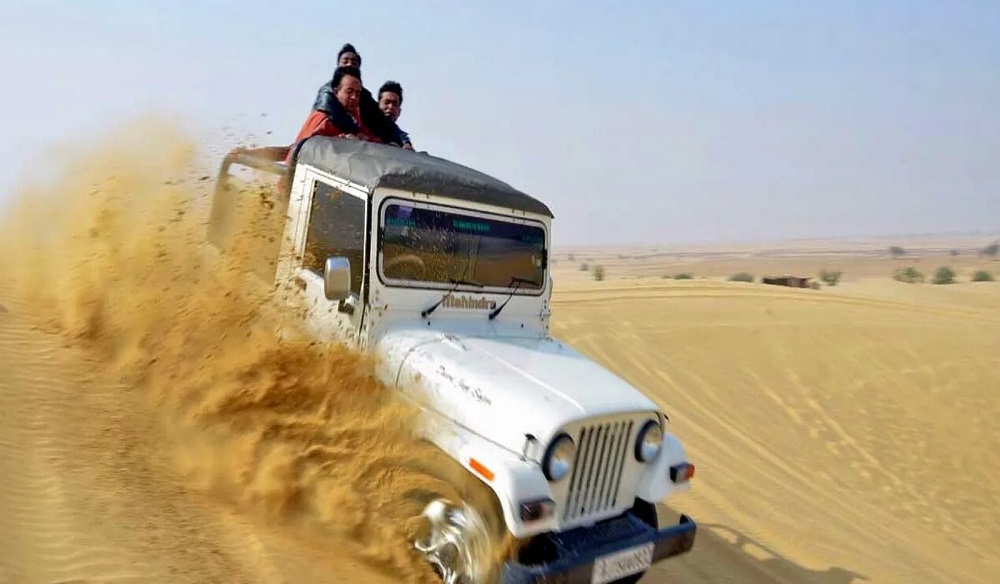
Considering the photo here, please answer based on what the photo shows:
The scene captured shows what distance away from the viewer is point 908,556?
6.48 m

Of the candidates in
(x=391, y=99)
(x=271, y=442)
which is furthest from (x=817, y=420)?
(x=271, y=442)

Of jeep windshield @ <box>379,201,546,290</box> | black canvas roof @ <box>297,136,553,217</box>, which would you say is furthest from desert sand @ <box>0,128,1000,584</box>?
black canvas roof @ <box>297,136,553,217</box>

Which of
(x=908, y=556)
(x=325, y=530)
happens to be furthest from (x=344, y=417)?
(x=908, y=556)

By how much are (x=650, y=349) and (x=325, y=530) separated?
865 cm

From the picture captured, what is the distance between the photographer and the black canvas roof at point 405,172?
14.8ft

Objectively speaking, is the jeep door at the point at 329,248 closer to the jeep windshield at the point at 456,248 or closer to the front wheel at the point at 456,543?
the jeep windshield at the point at 456,248

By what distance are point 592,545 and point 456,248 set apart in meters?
1.91

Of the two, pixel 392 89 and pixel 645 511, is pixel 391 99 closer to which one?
pixel 392 89

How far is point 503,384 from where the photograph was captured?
3.88 m

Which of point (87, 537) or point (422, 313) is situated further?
point (422, 313)

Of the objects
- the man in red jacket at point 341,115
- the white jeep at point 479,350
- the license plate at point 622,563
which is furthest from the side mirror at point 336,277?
the license plate at point 622,563

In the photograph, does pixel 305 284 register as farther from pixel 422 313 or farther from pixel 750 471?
pixel 750 471

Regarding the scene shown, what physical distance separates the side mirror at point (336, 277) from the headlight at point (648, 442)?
172 centimetres

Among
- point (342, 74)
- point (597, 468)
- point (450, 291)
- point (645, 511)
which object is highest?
point (342, 74)
